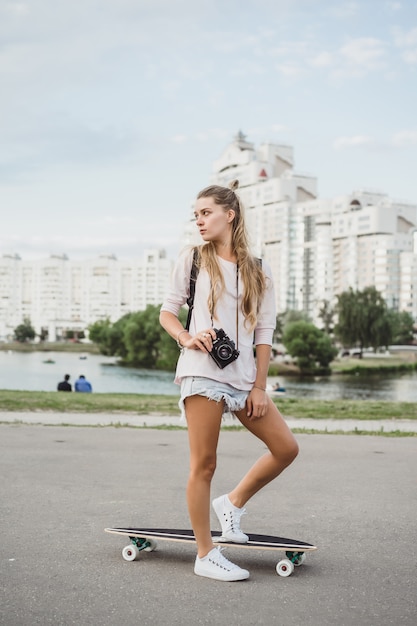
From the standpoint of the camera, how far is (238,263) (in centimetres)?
437

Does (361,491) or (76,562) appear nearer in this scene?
(76,562)

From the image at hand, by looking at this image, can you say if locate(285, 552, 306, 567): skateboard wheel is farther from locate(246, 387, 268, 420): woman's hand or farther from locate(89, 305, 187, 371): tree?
locate(89, 305, 187, 371): tree

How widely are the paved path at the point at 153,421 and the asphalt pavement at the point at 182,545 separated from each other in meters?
2.82

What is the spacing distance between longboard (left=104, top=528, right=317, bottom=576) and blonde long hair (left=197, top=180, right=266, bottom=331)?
117cm

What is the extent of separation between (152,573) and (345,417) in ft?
33.7

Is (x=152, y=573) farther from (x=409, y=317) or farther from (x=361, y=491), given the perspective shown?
(x=409, y=317)

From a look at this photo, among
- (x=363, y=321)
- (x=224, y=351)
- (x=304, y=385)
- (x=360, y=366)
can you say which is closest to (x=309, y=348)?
(x=360, y=366)

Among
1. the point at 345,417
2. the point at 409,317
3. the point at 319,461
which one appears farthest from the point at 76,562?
the point at 409,317

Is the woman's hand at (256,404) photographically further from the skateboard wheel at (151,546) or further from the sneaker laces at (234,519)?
the skateboard wheel at (151,546)

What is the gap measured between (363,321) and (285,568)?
349 feet

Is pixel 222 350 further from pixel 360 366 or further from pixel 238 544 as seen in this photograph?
pixel 360 366

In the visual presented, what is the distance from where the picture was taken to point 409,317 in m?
176

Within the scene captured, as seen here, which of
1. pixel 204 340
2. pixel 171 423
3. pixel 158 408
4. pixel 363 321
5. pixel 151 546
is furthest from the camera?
pixel 363 321

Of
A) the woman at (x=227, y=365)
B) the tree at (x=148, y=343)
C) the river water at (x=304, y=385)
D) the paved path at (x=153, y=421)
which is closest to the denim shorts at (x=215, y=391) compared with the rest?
the woman at (x=227, y=365)
